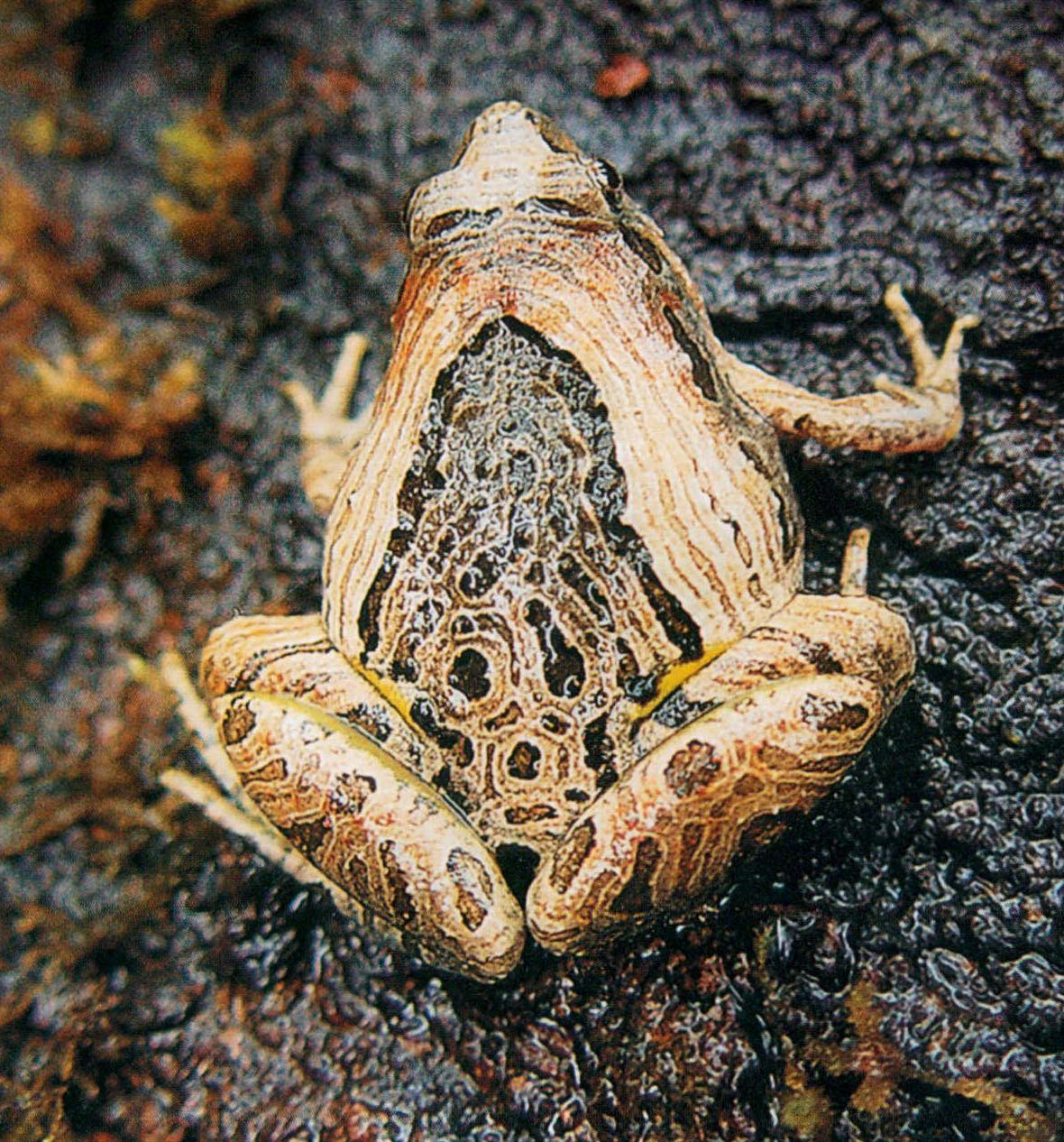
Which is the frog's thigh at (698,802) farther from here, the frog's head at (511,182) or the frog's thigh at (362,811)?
the frog's head at (511,182)

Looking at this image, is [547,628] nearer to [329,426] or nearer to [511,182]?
[511,182]

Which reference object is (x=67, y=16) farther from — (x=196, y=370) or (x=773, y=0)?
(x=773, y=0)

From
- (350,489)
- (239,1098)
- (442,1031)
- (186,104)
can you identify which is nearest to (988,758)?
(442,1031)

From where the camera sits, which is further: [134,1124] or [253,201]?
[253,201]

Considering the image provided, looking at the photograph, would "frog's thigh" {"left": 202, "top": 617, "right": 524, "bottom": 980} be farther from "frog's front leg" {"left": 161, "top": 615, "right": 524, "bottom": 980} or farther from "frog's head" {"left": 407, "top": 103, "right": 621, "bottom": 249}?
"frog's head" {"left": 407, "top": 103, "right": 621, "bottom": 249}

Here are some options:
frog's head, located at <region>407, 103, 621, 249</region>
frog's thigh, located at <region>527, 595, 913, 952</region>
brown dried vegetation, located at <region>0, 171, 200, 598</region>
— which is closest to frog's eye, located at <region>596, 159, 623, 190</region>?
frog's head, located at <region>407, 103, 621, 249</region>

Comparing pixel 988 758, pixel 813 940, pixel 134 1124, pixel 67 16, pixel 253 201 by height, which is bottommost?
pixel 134 1124
